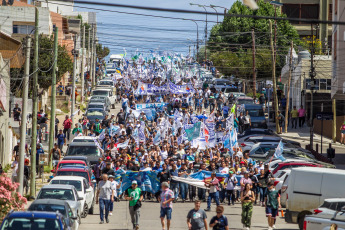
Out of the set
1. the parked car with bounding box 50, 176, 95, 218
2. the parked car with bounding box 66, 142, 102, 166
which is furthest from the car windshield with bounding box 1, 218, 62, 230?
the parked car with bounding box 66, 142, 102, 166

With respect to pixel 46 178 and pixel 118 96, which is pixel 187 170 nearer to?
pixel 46 178

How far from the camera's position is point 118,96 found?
230 feet

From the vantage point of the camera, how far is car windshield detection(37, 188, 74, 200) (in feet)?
73.7

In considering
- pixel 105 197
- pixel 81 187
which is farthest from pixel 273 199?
pixel 81 187

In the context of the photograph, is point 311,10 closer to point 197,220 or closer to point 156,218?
point 156,218

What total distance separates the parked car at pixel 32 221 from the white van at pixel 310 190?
856cm

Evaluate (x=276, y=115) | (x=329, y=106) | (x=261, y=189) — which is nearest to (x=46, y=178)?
(x=261, y=189)

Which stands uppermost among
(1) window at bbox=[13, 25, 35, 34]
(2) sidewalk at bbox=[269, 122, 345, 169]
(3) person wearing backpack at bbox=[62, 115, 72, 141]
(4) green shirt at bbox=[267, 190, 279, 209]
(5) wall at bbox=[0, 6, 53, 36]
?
(5) wall at bbox=[0, 6, 53, 36]

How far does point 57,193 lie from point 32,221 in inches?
237

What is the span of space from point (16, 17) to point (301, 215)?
158 feet

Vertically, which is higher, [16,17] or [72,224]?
[16,17]

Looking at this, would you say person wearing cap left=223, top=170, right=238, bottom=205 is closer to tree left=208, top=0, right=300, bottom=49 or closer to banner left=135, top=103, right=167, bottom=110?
banner left=135, top=103, right=167, bottom=110

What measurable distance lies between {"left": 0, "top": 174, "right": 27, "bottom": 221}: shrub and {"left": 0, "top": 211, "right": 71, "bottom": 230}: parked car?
369 cm

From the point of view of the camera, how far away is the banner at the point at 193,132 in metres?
37.8
